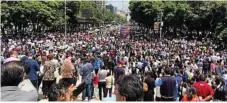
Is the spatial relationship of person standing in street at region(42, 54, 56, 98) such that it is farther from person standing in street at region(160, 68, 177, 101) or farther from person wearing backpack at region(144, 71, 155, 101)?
person standing in street at region(160, 68, 177, 101)

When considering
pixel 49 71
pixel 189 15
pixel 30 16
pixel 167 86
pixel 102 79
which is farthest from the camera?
pixel 189 15

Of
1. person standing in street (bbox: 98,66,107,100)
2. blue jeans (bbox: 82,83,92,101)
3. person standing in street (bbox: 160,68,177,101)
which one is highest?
person standing in street (bbox: 160,68,177,101)

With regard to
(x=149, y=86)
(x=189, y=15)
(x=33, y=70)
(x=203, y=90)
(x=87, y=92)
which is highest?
(x=189, y=15)

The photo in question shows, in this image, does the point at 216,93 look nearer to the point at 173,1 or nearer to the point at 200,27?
the point at 200,27

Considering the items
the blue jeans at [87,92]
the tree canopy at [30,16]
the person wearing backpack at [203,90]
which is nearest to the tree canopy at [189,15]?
the tree canopy at [30,16]

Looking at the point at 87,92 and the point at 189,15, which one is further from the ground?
the point at 189,15

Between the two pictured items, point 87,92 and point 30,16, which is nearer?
point 87,92

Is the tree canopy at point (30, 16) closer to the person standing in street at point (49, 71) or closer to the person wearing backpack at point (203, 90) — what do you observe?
the person standing in street at point (49, 71)

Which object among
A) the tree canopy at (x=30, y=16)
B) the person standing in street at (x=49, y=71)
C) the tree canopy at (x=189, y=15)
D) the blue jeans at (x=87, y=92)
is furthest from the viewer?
the tree canopy at (x=30, y=16)

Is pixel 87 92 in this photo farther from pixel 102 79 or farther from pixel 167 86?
pixel 167 86

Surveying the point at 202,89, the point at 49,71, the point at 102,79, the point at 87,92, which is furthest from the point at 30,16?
the point at 202,89

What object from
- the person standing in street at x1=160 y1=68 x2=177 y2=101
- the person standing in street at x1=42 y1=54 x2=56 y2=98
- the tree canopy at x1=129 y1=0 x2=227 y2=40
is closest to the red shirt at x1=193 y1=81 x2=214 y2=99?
the person standing in street at x1=160 y1=68 x2=177 y2=101

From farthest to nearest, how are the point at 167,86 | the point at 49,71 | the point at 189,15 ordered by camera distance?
the point at 189,15 < the point at 49,71 < the point at 167,86

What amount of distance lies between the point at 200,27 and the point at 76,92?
4777cm
